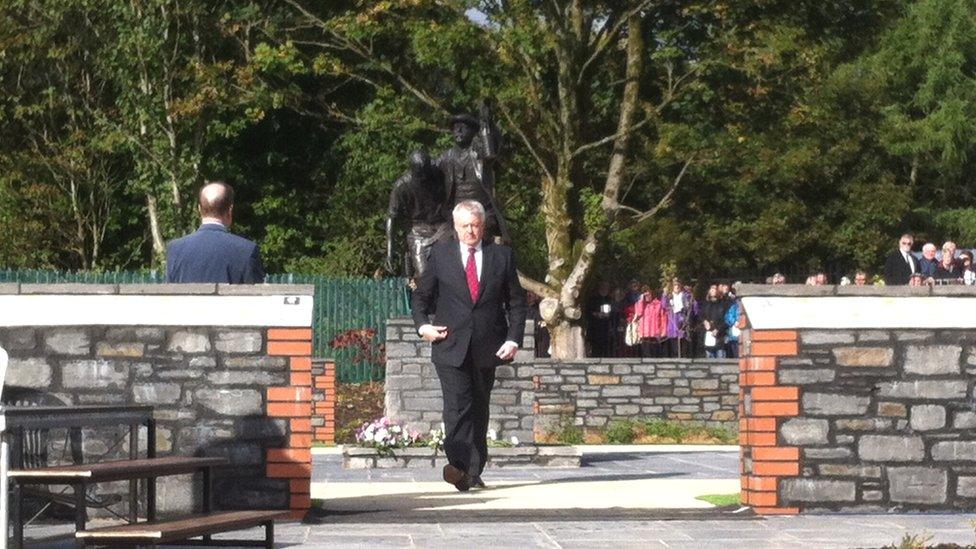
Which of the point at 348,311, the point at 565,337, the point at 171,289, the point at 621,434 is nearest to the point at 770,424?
the point at 171,289

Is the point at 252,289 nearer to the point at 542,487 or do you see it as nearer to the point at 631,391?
the point at 542,487

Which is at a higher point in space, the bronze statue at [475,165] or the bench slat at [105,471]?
the bronze statue at [475,165]

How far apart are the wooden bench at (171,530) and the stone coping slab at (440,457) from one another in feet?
24.9

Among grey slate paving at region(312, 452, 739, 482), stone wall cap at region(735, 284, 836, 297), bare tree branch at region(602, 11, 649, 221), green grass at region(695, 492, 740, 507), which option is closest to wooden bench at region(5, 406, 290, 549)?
stone wall cap at region(735, 284, 836, 297)

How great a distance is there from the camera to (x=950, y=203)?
61312 mm

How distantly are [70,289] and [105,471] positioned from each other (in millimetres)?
2814

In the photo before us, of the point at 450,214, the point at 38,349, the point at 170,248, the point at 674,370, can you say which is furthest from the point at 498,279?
the point at 674,370

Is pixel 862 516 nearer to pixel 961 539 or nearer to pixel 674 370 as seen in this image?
pixel 961 539

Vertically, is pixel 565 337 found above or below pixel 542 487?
above

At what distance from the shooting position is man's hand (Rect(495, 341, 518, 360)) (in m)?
12.5

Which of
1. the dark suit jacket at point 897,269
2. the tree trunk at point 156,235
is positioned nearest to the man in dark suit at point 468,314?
the dark suit jacket at point 897,269

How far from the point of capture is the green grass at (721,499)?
12367 mm

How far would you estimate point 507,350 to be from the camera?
1252cm

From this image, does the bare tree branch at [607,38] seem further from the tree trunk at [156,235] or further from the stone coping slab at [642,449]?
the stone coping slab at [642,449]
